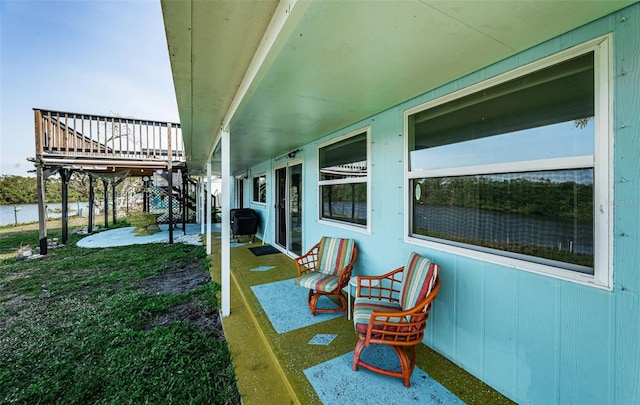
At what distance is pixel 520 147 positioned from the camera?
5.33 ft

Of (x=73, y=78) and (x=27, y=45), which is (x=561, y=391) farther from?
(x=73, y=78)

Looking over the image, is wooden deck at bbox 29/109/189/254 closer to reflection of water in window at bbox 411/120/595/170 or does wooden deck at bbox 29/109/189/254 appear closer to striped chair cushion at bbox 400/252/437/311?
striped chair cushion at bbox 400/252/437/311

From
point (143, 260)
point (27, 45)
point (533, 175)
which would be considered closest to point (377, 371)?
point (533, 175)

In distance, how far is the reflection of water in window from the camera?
1378 mm

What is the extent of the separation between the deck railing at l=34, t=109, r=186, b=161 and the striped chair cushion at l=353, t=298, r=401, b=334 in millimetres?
7505

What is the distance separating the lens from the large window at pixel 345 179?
3138 mm

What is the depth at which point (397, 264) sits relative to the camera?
2.56 m

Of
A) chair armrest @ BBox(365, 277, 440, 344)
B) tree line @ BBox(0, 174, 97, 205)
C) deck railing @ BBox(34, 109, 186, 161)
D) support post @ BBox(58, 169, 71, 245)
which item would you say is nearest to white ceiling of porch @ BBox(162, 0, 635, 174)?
chair armrest @ BBox(365, 277, 440, 344)

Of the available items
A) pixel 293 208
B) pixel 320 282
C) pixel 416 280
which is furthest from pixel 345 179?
pixel 293 208

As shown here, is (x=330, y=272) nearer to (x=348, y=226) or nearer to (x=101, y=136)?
(x=348, y=226)

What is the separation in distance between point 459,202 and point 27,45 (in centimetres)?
1109

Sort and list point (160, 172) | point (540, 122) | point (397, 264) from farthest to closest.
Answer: point (160, 172)
point (397, 264)
point (540, 122)

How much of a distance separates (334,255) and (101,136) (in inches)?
322

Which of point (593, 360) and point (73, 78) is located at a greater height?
point (73, 78)
